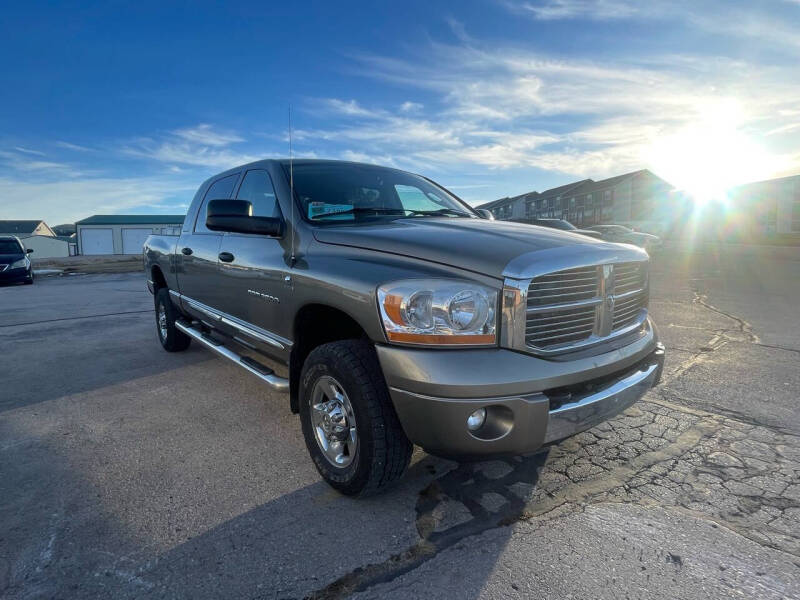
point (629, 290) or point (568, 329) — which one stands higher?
point (629, 290)

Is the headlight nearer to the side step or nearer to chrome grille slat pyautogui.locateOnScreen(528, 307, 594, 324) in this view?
chrome grille slat pyautogui.locateOnScreen(528, 307, 594, 324)

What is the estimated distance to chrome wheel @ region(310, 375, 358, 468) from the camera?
2.49 metres

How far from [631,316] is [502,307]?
3.87ft

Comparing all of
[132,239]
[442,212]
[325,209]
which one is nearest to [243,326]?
[325,209]

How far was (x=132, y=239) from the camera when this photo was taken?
49375 millimetres

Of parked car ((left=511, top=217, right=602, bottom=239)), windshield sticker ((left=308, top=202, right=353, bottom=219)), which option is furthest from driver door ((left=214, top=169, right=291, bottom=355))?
parked car ((left=511, top=217, right=602, bottom=239))

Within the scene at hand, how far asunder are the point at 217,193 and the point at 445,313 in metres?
3.18

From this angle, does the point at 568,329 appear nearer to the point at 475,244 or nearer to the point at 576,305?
the point at 576,305

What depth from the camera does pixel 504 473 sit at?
278cm

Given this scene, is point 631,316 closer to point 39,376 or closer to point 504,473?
point 504,473

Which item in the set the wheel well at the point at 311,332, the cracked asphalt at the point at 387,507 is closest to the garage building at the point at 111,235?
the cracked asphalt at the point at 387,507

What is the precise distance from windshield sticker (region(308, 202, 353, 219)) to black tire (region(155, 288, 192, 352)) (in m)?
2.83

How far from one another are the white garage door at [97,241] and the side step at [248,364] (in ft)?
170

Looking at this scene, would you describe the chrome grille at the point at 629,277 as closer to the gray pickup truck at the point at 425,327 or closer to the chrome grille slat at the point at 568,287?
the gray pickup truck at the point at 425,327
